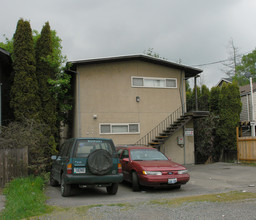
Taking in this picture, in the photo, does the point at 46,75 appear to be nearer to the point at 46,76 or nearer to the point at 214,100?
the point at 46,76

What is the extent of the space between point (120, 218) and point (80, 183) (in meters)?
2.45

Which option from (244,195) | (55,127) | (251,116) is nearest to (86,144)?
(244,195)

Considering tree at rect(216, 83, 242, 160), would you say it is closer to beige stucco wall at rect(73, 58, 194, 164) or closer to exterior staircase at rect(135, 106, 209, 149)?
beige stucco wall at rect(73, 58, 194, 164)

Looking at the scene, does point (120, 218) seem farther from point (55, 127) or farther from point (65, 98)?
point (65, 98)

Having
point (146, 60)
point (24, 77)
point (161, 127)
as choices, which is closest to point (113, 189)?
point (24, 77)

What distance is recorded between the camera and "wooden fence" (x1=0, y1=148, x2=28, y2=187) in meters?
10.1

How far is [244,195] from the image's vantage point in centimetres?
848

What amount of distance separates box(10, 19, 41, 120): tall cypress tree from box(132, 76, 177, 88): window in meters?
5.55

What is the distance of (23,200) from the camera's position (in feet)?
23.8

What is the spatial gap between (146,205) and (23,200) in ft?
9.62

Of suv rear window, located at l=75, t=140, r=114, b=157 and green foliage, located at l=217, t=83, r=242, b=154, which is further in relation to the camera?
green foliage, located at l=217, t=83, r=242, b=154

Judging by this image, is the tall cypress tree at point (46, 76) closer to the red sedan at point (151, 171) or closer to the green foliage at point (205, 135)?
the red sedan at point (151, 171)

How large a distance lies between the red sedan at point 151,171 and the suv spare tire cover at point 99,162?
1.36m

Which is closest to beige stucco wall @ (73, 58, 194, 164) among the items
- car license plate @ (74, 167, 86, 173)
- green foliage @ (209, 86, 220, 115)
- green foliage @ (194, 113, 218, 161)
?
green foliage @ (194, 113, 218, 161)
